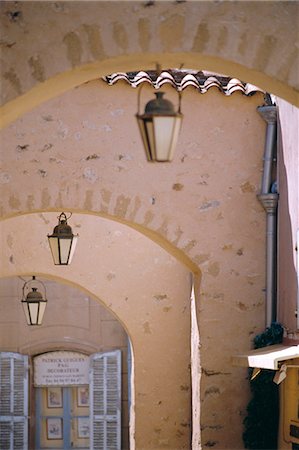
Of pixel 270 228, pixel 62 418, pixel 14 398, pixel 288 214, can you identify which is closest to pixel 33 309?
pixel 270 228

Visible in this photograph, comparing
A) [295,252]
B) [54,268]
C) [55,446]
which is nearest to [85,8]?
[295,252]

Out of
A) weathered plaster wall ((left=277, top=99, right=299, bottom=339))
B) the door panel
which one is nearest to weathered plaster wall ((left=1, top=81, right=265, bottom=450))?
weathered plaster wall ((left=277, top=99, right=299, bottom=339))

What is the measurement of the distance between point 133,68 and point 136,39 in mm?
407

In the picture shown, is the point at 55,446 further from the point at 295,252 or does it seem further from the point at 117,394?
the point at 295,252

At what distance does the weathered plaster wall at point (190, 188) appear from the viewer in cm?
920

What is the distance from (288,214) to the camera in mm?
9000

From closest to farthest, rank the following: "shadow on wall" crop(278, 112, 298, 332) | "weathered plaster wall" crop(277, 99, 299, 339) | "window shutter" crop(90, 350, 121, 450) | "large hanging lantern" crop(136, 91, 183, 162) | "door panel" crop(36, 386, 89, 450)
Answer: "large hanging lantern" crop(136, 91, 183, 162), "weathered plaster wall" crop(277, 99, 299, 339), "shadow on wall" crop(278, 112, 298, 332), "window shutter" crop(90, 350, 121, 450), "door panel" crop(36, 386, 89, 450)

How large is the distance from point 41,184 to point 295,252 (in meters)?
2.47

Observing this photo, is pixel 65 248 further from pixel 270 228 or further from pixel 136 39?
pixel 136 39

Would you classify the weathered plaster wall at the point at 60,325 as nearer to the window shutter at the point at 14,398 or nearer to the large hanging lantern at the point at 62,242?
the window shutter at the point at 14,398

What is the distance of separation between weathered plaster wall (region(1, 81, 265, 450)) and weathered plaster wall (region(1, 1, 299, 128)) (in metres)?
3.70

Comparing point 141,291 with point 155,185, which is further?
point 141,291

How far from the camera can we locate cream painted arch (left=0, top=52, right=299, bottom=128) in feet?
17.5

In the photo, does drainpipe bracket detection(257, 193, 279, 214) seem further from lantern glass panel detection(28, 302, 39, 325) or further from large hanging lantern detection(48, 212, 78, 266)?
lantern glass panel detection(28, 302, 39, 325)
